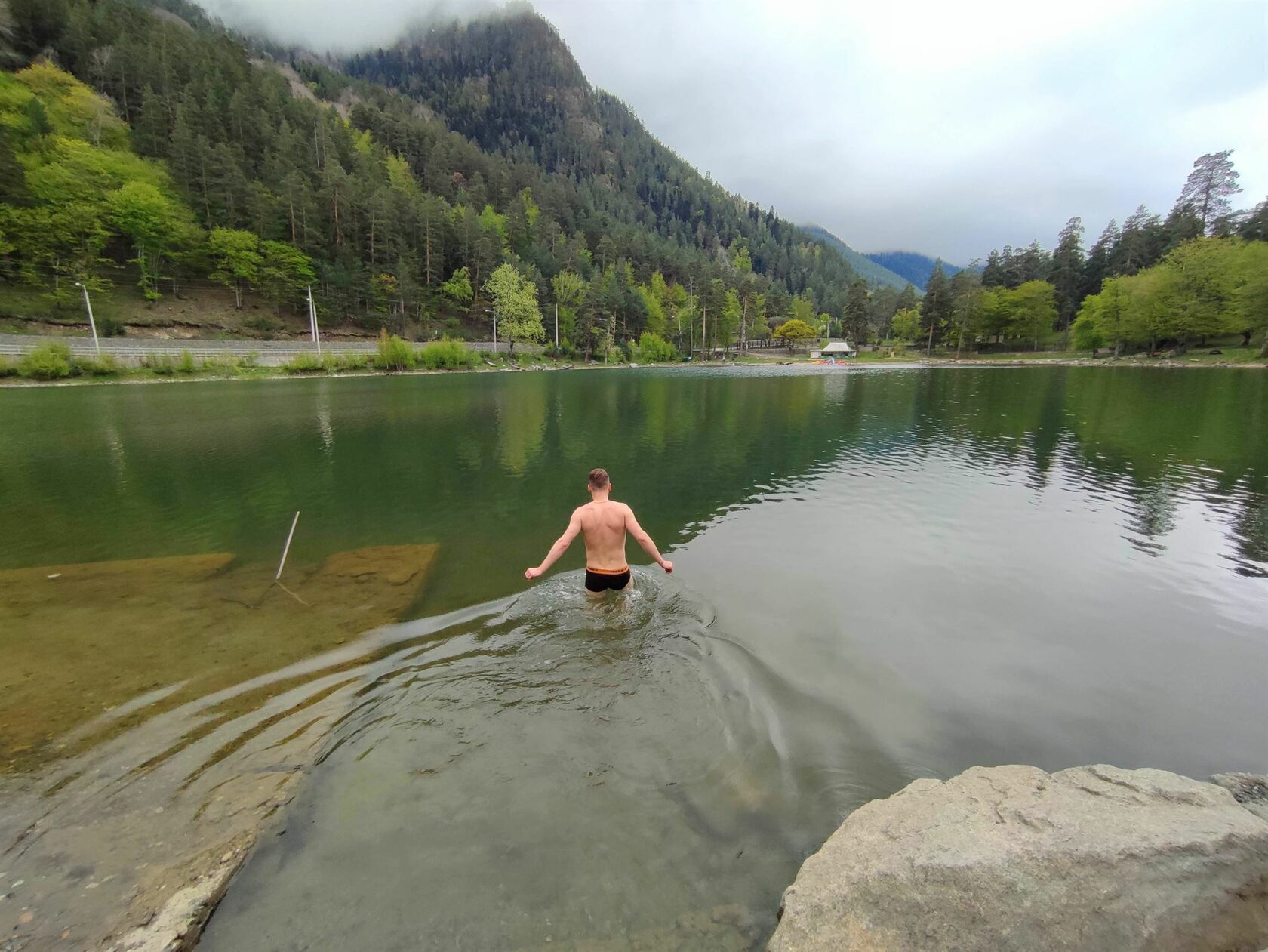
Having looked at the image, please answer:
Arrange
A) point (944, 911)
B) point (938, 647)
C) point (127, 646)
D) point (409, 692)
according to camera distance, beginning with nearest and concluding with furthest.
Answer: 1. point (944, 911)
2. point (409, 692)
3. point (127, 646)
4. point (938, 647)

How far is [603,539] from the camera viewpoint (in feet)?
27.5

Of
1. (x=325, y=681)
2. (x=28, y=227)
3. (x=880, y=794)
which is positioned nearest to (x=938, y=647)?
(x=880, y=794)

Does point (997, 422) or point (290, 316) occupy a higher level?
point (290, 316)

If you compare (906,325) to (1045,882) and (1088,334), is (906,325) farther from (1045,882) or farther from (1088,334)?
(1045,882)

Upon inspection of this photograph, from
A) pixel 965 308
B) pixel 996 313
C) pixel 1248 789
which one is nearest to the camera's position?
pixel 1248 789

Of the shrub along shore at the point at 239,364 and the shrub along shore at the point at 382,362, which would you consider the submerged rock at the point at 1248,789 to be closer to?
the shrub along shore at the point at 382,362

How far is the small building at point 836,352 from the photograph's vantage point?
141875 millimetres

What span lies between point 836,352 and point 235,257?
131 metres

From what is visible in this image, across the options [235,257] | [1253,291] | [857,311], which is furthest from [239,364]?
[857,311]

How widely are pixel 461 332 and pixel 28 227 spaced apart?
2192 inches

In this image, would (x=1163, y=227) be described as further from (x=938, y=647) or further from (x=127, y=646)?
(x=127, y=646)

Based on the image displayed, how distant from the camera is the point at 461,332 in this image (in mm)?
103375

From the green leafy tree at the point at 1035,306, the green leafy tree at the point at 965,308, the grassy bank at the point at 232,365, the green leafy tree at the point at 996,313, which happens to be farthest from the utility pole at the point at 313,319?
the green leafy tree at the point at 1035,306

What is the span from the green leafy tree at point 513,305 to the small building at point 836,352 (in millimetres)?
76331
